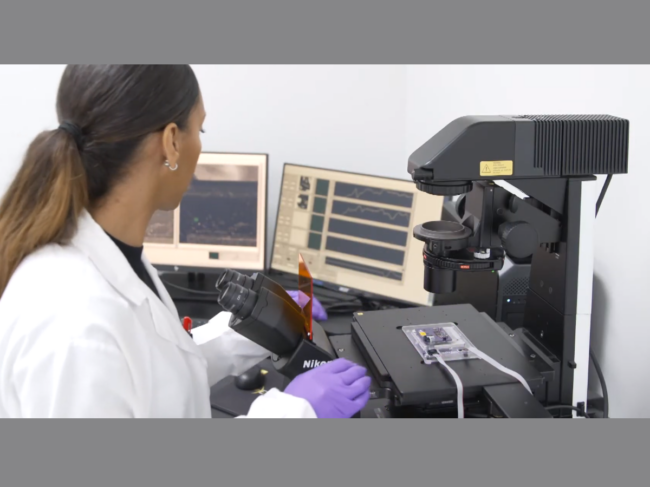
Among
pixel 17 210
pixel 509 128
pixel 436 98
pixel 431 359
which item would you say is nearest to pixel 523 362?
pixel 431 359

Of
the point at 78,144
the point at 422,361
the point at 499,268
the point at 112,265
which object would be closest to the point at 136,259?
the point at 112,265

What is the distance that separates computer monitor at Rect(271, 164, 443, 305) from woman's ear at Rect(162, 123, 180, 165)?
1002 mm

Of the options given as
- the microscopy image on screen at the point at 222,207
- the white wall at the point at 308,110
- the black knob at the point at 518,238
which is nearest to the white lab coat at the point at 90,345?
the black knob at the point at 518,238

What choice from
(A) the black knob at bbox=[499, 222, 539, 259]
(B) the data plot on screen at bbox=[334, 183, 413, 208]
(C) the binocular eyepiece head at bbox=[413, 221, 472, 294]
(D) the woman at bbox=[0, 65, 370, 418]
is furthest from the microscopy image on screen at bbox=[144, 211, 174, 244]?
(A) the black knob at bbox=[499, 222, 539, 259]

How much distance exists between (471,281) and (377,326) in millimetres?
503

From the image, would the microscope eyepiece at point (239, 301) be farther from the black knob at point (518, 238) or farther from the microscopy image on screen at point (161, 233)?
the microscopy image on screen at point (161, 233)

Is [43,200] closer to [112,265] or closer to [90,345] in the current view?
[112,265]

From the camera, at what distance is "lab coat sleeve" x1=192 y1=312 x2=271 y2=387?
1.42m

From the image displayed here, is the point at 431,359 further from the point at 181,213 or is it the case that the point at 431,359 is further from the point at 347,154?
the point at 347,154

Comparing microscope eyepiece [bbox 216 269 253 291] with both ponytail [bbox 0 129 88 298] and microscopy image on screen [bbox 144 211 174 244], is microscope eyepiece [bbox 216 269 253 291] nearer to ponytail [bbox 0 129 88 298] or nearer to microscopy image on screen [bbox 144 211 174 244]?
ponytail [bbox 0 129 88 298]

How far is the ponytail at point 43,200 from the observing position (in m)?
0.94

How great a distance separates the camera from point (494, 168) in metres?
0.98

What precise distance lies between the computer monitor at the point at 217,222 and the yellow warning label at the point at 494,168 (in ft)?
4.04

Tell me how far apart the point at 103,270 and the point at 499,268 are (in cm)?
65
